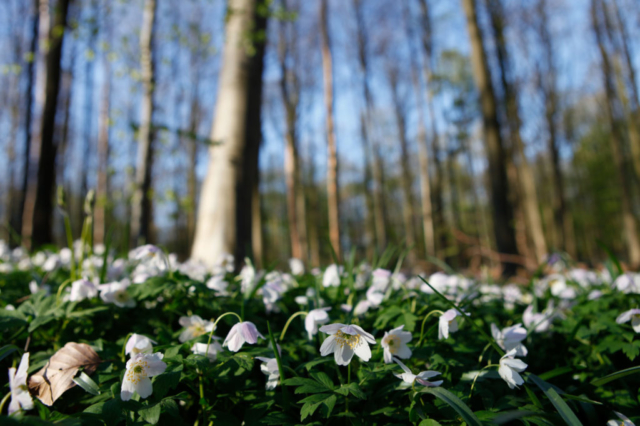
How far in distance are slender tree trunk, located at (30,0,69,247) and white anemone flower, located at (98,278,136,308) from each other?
17.9 feet

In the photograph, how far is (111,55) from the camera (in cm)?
516

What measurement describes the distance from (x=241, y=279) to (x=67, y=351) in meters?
0.73

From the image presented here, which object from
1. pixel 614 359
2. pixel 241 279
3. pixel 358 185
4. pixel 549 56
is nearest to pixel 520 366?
pixel 614 359

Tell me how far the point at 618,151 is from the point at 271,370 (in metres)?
14.5

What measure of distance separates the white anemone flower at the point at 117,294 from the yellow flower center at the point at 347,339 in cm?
81

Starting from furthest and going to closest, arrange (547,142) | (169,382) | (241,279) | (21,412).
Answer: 1. (547,142)
2. (241,279)
3. (169,382)
4. (21,412)

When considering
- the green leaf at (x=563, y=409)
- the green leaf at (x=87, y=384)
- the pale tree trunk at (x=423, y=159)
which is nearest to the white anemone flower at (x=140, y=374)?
the green leaf at (x=87, y=384)

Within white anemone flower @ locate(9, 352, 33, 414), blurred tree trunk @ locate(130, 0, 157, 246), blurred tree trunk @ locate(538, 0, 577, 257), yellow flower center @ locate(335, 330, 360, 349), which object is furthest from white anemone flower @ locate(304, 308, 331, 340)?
blurred tree trunk @ locate(538, 0, 577, 257)

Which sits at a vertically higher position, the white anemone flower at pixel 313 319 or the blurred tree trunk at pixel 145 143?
the blurred tree trunk at pixel 145 143

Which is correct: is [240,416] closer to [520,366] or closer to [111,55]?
[520,366]

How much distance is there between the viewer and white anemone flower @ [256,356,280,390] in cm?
107

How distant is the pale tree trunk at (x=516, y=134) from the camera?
9.66 m

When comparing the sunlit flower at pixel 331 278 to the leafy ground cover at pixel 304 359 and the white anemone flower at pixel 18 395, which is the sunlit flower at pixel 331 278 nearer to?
the leafy ground cover at pixel 304 359

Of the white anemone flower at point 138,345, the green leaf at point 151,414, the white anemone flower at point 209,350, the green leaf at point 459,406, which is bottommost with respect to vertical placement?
the green leaf at point 151,414
